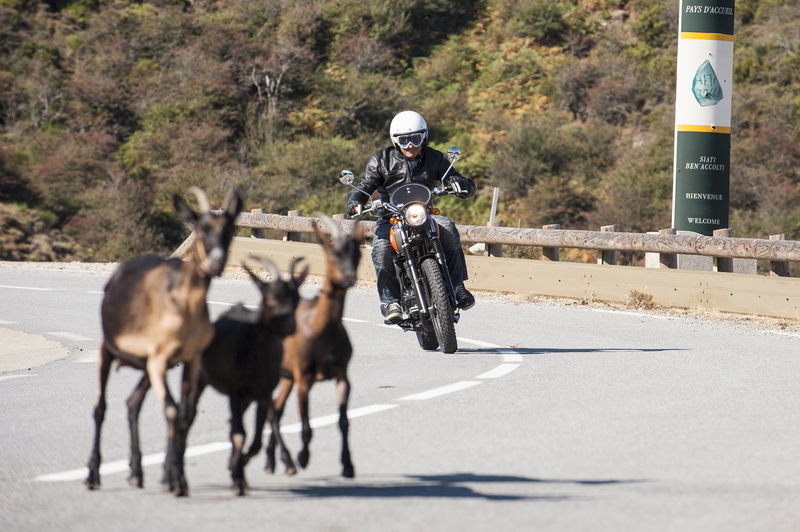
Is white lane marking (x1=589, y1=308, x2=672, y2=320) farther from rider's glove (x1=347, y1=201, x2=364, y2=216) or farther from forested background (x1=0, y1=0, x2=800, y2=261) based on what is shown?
forested background (x1=0, y1=0, x2=800, y2=261)

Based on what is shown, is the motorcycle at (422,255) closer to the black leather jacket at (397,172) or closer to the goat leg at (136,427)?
the black leather jacket at (397,172)

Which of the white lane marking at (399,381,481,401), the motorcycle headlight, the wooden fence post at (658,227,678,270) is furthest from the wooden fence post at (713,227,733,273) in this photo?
the white lane marking at (399,381,481,401)

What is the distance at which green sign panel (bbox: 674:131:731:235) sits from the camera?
70.0 feet

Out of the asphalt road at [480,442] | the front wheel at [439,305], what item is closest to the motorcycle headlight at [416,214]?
the front wheel at [439,305]

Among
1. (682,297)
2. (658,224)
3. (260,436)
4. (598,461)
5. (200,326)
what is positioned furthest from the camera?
(658,224)

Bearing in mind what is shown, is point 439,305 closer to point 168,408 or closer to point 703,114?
point 168,408

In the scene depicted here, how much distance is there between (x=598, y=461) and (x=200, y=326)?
8.64ft

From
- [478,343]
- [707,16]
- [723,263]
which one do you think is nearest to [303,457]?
[478,343]

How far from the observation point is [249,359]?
6.44 m

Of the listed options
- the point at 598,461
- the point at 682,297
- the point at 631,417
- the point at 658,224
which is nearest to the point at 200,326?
the point at 598,461

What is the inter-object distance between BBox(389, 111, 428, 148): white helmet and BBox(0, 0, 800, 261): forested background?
83.2 feet

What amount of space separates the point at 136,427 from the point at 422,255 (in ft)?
21.1

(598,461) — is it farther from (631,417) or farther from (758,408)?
(758,408)

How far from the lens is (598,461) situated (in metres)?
7.71
